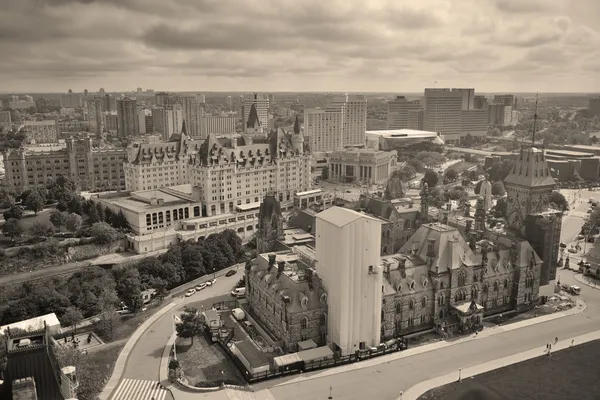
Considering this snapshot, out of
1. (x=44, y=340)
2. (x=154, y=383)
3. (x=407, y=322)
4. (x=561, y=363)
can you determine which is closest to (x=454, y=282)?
(x=407, y=322)

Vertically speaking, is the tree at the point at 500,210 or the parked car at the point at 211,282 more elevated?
the tree at the point at 500,210

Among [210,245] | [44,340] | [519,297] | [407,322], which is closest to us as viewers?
[44,340]

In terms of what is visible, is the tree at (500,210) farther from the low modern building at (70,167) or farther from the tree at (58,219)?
the low modern building at (70,167)

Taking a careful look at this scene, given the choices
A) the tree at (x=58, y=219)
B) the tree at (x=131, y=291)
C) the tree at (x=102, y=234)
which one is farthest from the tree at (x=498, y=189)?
the tree at (x=58, y=219)

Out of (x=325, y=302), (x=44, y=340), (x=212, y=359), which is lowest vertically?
(x=212, y=359)

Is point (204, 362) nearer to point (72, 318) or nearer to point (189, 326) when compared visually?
point (189, 326)

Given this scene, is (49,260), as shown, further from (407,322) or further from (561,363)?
(561,363)
